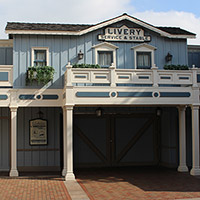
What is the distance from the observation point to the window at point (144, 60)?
617 inches

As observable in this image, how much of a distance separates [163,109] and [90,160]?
4391 millimetres

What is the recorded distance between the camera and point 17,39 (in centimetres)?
1485

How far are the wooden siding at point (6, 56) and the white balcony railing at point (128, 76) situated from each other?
383cm

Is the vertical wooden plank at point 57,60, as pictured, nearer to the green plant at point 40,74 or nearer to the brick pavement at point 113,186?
the green plant at point 40,74

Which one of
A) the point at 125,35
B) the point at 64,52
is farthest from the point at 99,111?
the point at 125,35

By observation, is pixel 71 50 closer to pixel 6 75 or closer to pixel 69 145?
pixel 6 75

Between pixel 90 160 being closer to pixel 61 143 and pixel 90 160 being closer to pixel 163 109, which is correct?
pixel 61 143

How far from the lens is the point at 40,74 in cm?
1432

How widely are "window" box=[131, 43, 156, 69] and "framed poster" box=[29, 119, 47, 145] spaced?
5050 mm

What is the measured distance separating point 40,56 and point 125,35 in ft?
13.0

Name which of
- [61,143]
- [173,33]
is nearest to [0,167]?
[61,143]

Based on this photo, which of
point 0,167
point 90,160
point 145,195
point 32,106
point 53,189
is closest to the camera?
point 145,195

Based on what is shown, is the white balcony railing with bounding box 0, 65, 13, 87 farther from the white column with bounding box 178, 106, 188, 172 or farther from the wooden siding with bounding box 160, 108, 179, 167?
the wooden siding with bounding box 160, 108, 179, 167

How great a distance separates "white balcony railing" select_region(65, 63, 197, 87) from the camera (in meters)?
13.2
